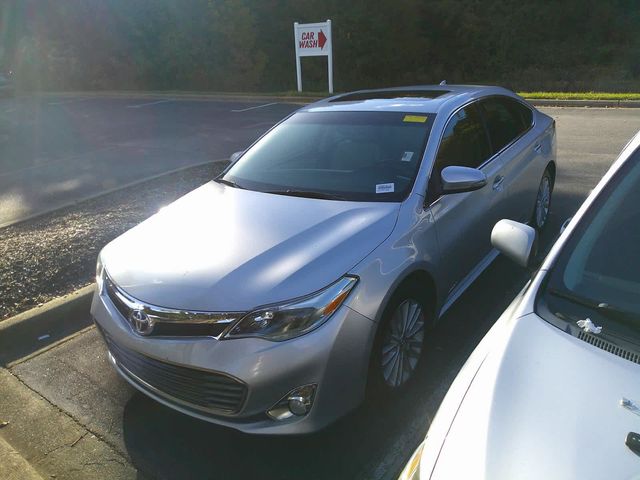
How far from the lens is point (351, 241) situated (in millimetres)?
2799

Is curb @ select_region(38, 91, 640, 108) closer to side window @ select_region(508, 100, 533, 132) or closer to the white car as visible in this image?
side window @ select_region(508, 100, 533, 132)

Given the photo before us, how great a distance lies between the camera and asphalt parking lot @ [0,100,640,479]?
2.67m

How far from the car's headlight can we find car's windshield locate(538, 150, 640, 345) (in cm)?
94

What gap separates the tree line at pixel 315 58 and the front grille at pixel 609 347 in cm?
2459

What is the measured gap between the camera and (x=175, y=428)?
2.96 metres

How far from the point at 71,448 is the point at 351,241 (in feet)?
6.04

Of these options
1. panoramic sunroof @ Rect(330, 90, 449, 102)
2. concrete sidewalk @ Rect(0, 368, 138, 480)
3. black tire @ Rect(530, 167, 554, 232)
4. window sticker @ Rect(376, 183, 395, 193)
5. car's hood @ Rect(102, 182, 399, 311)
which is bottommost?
concrete sidewalk @ Rect(0, 368, 138, 480)

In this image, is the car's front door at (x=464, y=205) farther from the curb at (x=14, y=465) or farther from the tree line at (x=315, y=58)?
the tree line at (x=315, y=58)

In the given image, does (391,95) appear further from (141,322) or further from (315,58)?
(315,58)

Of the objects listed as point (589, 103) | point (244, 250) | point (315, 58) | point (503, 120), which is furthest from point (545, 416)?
point (315, 58)

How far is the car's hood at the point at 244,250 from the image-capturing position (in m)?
2.54

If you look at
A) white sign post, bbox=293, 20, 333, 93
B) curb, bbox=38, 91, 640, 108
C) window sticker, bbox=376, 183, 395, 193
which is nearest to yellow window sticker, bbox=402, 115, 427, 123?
window sticker, bbox=376, 183, 395, 193

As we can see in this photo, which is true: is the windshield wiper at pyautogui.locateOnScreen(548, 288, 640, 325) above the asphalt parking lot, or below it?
above

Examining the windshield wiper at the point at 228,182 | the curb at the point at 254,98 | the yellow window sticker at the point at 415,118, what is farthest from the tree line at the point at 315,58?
the yellow window sticker at the point at 415,118
